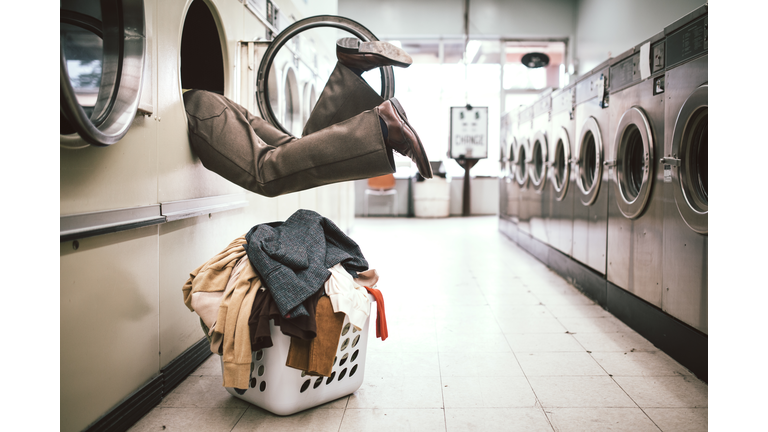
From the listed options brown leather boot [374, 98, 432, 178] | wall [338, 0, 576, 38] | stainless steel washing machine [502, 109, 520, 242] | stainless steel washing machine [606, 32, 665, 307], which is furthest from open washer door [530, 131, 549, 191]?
wall [338, 0, 576, 38]

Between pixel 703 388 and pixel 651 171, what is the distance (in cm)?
96

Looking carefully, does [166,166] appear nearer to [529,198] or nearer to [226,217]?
[226,217]

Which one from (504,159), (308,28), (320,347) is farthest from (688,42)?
(504,159)

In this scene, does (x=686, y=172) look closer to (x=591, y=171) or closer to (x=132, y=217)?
(x=591, y=171)

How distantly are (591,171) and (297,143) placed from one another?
2.37m

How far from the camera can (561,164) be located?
12.6 ft

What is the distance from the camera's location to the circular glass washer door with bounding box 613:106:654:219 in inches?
90.2

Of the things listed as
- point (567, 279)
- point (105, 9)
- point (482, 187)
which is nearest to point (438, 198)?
point (482, 187)

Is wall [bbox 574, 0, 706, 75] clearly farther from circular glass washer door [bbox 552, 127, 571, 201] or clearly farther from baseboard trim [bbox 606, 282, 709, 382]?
baseboard trim [bbox 606, 282, 709, 382]

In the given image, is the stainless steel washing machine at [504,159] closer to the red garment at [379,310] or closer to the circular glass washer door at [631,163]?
the circular glass washer door at [631,163]

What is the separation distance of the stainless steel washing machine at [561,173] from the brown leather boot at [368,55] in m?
2.20

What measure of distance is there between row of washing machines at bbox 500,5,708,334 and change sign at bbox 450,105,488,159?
12.7ft

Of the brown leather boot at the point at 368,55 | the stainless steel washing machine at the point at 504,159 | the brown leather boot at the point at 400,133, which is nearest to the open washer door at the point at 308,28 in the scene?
the brown leather boot at the point at 368,55
